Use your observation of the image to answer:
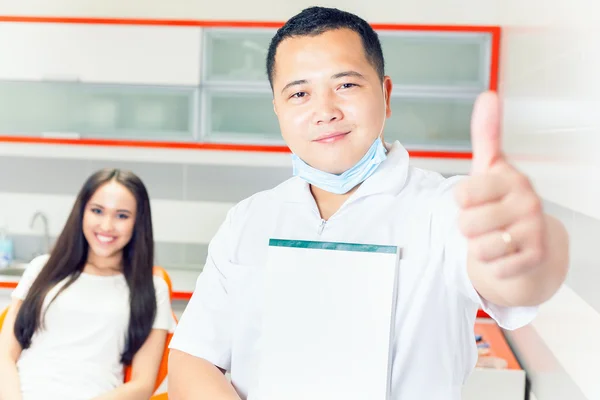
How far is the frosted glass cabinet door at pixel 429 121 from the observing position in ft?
11.1

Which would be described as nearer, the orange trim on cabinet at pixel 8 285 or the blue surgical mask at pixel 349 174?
the blue surgical mask at pixel 349 174

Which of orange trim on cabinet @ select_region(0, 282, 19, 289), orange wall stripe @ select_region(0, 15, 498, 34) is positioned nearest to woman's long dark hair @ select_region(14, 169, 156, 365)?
orange trim on cabinet @ select_region(0, 282, 19, 289)

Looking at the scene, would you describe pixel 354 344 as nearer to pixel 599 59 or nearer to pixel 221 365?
pixel 221 365

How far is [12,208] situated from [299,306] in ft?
10.4

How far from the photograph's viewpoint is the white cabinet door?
137 inches

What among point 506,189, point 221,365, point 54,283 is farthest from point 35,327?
point 506,189

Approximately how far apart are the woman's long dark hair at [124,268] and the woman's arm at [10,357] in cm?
2

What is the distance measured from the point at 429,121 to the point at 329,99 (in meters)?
2.36

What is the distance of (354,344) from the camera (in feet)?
3.48

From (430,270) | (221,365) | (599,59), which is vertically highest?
(599,59)

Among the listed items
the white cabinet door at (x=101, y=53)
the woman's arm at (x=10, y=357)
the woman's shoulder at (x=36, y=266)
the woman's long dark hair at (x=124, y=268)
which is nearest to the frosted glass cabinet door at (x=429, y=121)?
the white cabinet door at (x=101, y=53)

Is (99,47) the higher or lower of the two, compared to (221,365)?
higher

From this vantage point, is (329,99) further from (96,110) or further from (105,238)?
(96,110)

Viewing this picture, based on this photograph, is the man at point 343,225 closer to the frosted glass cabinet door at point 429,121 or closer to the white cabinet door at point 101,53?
the frosted glass cabinet door at point 429,121
